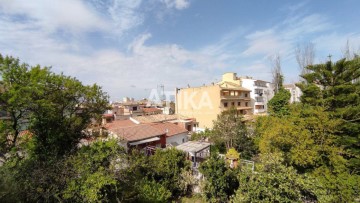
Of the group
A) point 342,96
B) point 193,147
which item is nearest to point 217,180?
point 193,147

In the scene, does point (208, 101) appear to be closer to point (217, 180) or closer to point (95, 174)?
point (217, 180)

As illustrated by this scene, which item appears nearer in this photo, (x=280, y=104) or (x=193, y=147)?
(x=193, y=147)

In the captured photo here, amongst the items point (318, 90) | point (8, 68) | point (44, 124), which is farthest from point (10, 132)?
point (318, 90)

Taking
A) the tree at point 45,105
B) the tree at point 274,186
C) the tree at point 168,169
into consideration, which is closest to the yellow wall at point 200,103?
the tree at point 168,169

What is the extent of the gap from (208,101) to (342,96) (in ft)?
82.4

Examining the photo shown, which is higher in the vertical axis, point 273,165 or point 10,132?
point 10,132

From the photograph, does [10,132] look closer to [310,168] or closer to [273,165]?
[273,165]

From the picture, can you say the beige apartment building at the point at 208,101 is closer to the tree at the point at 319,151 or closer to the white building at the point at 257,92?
the white building at the point at 257,92

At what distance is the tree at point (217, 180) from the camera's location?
1296 cm

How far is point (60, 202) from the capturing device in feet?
29.8

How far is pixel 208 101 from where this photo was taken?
3925 centimetres

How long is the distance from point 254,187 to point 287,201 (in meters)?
1.59

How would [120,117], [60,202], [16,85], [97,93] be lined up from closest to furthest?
[60,202] < [16,85] < [97,93] < [120,117]

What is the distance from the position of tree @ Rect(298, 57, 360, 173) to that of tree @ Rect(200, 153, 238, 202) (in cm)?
871
